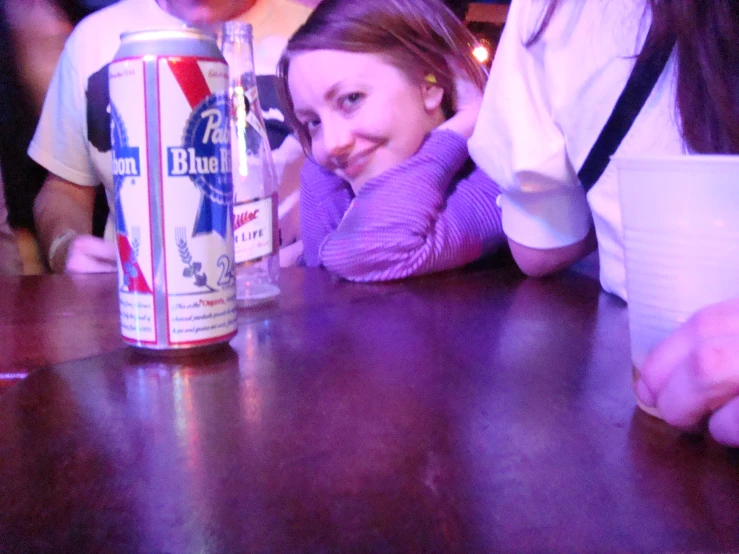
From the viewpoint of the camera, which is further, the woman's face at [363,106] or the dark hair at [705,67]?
the woman's face at [363,106]

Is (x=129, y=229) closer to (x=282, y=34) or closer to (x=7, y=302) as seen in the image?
(x=7, y=302)

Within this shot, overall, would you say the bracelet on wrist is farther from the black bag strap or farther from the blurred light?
the black bag strap

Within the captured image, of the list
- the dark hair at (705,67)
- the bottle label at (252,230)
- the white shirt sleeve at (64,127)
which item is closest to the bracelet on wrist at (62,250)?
the white shirt sleeve at (64,127)

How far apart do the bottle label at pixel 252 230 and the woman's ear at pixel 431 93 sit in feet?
1.38

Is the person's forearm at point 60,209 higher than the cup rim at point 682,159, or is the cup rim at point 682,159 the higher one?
the cup rim at point 682,159

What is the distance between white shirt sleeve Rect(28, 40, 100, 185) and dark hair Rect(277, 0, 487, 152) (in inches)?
31.2

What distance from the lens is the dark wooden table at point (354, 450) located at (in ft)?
0.77

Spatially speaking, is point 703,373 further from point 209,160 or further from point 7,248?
point 7,248

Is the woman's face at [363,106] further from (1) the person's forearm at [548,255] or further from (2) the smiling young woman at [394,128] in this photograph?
(1) the person's forearm at [548,255]

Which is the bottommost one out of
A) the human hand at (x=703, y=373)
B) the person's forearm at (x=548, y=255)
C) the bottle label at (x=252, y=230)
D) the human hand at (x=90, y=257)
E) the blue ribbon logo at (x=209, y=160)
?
the human hand at (x=90, y=257)

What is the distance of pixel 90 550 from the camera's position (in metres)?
0.22

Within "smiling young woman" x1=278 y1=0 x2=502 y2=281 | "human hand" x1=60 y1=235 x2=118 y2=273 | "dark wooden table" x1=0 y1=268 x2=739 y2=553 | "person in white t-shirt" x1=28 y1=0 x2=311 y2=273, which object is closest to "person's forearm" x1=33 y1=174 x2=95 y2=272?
"person in white t-shirt" x1=28 y1=0 x2=311 y2=273

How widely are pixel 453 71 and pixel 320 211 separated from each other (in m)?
0.34

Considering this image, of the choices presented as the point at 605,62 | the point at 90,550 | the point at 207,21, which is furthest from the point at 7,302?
→ the point at 207,21
